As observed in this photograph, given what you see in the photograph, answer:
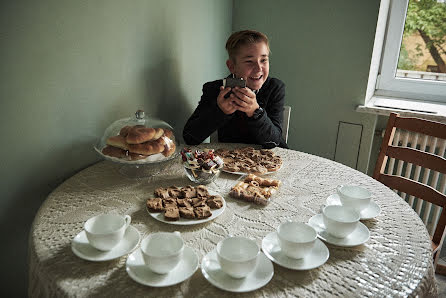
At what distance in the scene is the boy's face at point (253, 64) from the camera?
5.17ft

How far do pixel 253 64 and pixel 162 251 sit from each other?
105 cm

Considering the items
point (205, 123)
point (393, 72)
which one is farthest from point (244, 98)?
point (393, 72)

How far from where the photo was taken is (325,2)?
204 cm

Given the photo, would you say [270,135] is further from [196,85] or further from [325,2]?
[325,2]

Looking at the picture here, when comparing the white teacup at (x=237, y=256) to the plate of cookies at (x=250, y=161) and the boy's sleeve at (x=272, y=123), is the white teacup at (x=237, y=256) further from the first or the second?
the boy's sleeve at (x=272, y=123)

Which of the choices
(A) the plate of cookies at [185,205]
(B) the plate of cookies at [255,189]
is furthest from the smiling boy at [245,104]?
(A) the plate of cookies at [185,205]

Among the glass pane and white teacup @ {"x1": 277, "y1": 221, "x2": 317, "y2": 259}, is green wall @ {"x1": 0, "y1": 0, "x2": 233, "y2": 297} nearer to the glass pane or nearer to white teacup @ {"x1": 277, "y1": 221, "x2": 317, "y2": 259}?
white teacup @ {"x1": 277, "y1": 221, "x2": 317, "y2": 259}

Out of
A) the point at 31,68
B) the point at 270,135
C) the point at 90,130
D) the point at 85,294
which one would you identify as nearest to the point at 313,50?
the point at 270,135

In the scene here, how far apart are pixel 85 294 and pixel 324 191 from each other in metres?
0.78

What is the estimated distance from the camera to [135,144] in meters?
1.13

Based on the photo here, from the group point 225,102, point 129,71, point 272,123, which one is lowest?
point 272,123

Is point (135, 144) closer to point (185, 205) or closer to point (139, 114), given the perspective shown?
point (139, 114)

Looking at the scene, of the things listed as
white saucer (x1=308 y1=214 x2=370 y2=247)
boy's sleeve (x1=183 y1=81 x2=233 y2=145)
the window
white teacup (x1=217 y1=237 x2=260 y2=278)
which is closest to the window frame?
the window

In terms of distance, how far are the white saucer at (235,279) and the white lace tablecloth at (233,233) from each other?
0.01 meters
